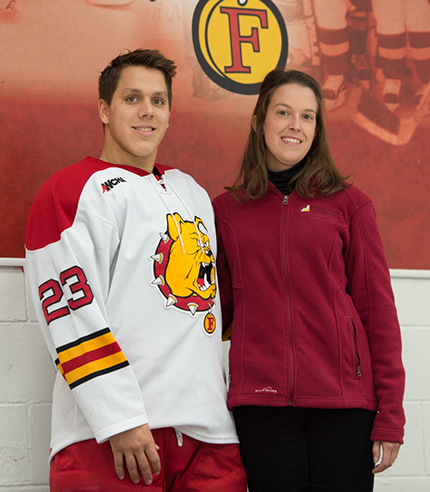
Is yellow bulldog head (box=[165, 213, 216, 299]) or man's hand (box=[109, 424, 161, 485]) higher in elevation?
yellow bulldog head (box=[165, 213, 216, 299])

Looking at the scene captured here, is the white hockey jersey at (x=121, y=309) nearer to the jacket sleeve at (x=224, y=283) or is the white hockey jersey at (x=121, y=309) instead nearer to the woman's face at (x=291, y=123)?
the jacket sleeve at (x=224, y=283)

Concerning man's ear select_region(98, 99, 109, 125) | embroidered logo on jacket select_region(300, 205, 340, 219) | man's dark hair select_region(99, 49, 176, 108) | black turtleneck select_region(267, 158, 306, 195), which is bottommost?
embroidered logo on jacket select_region(300, 205, 340, 219)

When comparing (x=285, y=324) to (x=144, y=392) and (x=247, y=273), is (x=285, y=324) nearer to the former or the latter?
(x=247, y=273)

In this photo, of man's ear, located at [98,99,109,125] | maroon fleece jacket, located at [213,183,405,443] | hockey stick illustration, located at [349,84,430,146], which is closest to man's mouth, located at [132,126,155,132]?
man's ear, located at [98,99,109,125]

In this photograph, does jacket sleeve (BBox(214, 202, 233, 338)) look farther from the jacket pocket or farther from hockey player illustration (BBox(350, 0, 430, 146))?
hockey player illustration (BBox(350, 0, 430, 146))

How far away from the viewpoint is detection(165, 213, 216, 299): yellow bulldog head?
4.28ft

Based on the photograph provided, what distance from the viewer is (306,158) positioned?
156cm

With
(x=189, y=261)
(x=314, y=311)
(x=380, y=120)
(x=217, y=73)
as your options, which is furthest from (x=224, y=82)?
(x=314, y=311)

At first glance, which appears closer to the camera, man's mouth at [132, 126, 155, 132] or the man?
the man

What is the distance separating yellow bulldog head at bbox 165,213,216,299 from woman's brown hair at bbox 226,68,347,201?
22 cm

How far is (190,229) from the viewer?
4.57ft

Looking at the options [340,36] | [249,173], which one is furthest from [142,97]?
[340,36]

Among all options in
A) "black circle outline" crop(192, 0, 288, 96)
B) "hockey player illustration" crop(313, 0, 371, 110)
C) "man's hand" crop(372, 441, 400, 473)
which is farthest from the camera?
"hockey player illustration" crop(313, 0, 371, 110)

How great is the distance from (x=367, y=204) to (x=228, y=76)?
800mm
